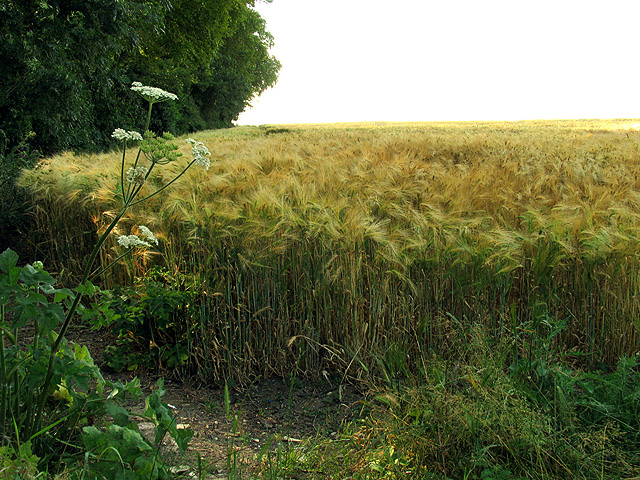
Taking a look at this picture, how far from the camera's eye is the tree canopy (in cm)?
1015

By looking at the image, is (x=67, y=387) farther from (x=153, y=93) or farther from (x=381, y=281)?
(x=381, y=281)

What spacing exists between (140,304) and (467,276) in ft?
6.16

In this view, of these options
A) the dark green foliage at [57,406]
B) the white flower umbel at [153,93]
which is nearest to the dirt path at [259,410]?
the dark green foliage at [57,406]

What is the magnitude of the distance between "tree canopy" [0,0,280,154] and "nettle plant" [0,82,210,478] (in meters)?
9.32

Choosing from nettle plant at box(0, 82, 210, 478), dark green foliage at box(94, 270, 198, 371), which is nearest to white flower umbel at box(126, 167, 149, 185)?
nettle plant at box(0, 82, 210, 478)

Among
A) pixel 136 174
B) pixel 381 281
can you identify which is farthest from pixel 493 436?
pixel 136 174

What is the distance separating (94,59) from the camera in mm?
11938

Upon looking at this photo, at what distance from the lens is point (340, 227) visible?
9.61 ft

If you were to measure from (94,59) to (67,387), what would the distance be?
11716 millimetres

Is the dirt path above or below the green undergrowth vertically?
below

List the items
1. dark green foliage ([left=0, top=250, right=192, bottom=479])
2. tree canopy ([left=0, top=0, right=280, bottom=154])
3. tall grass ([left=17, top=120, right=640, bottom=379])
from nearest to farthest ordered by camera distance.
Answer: dark green foliage ([left=0, top=250, right=192, bottom=479]) → tall grass ([left=17, top=120, right=640, bottom=379]) → tree canopy ([left=0, top=0, right=280, bottom=154])

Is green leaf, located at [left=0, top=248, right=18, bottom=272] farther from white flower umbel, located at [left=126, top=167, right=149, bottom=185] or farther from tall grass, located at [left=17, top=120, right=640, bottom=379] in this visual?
tall grass, located at [left=17, top=120, right=640, bottom=379]

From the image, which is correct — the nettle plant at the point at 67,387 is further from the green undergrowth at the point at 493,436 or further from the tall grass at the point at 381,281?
the tall grass at the point at 381,281

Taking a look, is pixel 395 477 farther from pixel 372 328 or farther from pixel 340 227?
pixel 340 227
